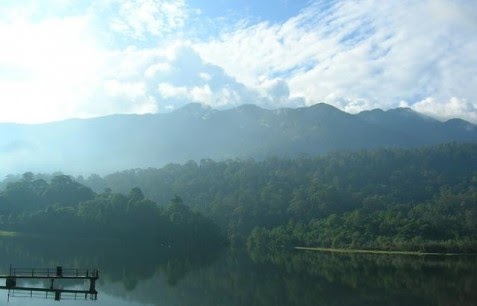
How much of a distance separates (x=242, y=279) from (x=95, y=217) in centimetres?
5591

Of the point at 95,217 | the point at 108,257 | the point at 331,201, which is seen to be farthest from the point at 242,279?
the point at 331,201

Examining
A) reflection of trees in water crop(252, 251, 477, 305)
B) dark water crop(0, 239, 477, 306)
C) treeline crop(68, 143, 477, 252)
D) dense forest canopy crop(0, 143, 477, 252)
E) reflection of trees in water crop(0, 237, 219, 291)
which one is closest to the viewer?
dark water crop(0, 239, 477, 306)

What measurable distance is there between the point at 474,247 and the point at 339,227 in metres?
32.7

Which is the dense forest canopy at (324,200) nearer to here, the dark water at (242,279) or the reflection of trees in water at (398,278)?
the dark water at (242,279)

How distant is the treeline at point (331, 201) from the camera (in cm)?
11781

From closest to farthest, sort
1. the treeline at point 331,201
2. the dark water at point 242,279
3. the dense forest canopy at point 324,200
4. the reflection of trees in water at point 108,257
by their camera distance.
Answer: the dark water at point 242,279 → the reflection of trees in water at point 108,257 → the dense forest canopy at point 324,200 → the treeline at point 331,201

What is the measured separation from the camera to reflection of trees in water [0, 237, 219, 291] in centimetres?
5988

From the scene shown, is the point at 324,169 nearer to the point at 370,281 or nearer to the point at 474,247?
the point at 474,247

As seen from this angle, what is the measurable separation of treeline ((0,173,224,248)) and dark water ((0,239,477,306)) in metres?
14.5

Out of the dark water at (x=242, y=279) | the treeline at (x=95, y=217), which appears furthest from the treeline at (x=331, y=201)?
the dark water at (x=242, y=279)

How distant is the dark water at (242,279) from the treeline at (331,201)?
95.6 feet

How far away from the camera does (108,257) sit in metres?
76.5

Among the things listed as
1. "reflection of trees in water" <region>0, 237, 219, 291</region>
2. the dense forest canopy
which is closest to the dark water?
"reflection of trees in water" <region>0, 237, 219, 291</region>

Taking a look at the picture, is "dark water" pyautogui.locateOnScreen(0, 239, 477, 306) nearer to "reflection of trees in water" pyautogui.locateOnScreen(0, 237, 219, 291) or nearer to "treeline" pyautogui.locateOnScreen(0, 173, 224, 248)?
"reflection of trees in water" pyautogui.locateOnScreen(0, 237, 219, 291)
